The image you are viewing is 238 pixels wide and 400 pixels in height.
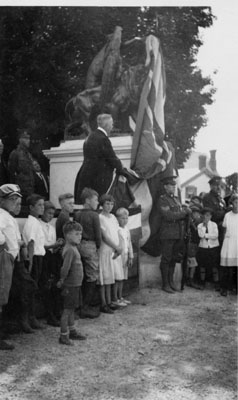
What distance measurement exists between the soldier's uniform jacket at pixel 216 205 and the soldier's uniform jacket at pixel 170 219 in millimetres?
715

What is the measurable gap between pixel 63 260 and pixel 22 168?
279cm

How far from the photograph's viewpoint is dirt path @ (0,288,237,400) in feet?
10.1

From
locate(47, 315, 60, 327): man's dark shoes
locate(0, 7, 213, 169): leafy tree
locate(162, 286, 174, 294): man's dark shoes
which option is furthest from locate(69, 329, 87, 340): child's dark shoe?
locate(0, 7, 213, 169): leafy tree

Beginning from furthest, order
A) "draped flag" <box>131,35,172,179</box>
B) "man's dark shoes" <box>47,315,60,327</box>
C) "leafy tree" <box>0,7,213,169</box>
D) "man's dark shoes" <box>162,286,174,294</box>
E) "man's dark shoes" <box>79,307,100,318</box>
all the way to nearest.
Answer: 1. "leafy tree" <box>0,7,213,169</box>
2. "draped flag" <box>131,35,172,179</box>
3. "man's dark shoes" <box>162,286,174,294</box>
4. "man's dark shoes" <box>79,307,100,318</box>
5. "man's dark shoes" <box>47,315,60,327</box>

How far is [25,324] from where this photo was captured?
4.18 m

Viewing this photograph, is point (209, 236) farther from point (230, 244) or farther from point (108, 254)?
point (108, 254)

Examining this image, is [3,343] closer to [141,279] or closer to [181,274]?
[141,279]

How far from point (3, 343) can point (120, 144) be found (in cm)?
409

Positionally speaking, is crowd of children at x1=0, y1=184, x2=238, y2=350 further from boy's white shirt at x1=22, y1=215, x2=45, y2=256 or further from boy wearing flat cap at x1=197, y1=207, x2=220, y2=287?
boy wearing flat cap at x1=197, y1=207, x2=220, y2=287

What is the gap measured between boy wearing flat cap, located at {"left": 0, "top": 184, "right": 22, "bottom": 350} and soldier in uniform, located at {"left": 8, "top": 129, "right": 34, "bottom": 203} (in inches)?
105

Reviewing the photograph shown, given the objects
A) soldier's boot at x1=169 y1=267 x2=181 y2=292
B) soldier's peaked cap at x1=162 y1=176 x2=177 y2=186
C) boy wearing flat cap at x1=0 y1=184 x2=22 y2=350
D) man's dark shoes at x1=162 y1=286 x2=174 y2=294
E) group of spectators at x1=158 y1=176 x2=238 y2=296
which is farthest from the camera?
soldier's peaked cap at x1=162 y1=176 x2=177 y2=186

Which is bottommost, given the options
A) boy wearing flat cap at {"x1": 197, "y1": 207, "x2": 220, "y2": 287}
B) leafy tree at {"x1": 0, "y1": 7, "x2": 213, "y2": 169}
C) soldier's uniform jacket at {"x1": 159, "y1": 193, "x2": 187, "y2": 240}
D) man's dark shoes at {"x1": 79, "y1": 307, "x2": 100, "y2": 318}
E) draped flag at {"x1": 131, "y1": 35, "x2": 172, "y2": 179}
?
man's dark shoes at {"x1": 79, "y1": 307, "x2": 100, "y2": 318}

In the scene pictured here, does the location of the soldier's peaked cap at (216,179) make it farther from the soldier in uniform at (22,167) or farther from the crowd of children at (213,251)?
the soldier in uniform at (22,167)

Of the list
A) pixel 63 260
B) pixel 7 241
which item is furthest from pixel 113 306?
pixel 7 241
